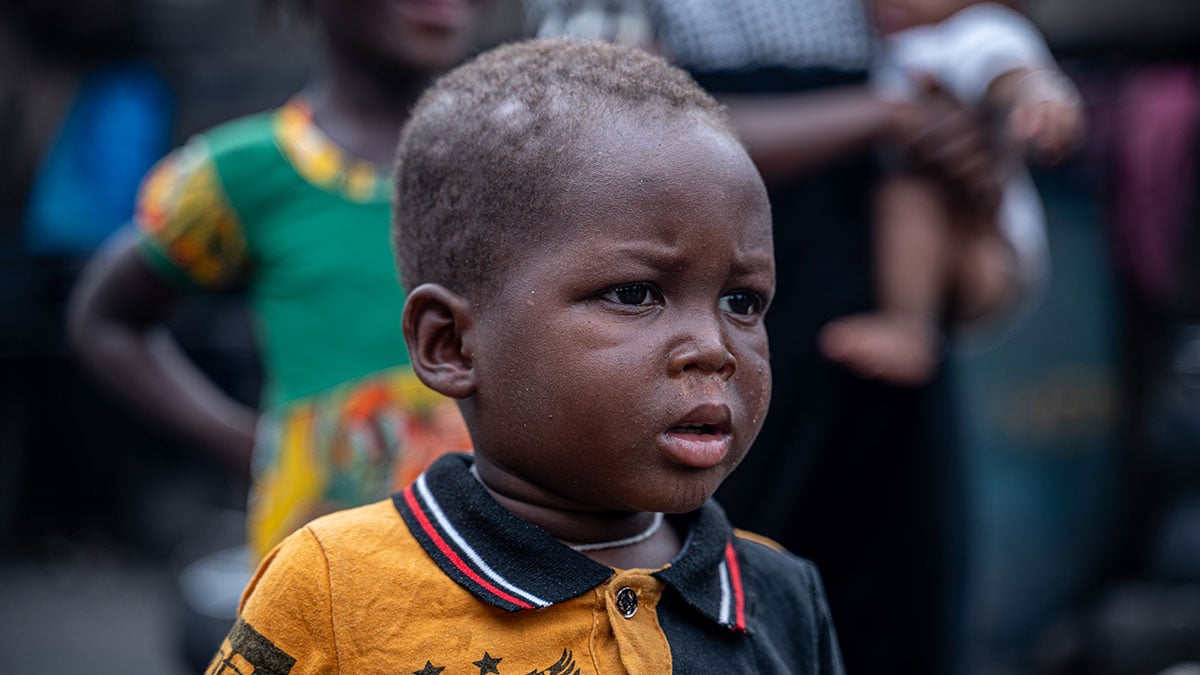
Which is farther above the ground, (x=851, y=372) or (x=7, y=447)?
(x=851, y=372)

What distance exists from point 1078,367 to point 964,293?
2648mm

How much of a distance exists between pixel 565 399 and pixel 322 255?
3.42 ft

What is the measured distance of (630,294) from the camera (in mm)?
1421

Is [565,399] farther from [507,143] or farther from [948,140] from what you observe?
[948,140]

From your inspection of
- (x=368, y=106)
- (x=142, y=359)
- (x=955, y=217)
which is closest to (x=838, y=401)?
(x=955, y=217)

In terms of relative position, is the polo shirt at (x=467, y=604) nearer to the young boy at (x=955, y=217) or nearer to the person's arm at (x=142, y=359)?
the young boy at (x=955, y=217)

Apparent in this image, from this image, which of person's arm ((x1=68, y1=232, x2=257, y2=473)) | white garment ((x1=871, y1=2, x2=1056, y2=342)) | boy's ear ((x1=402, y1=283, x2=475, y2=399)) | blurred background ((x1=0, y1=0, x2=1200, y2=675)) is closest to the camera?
boy's ear ((x1=402, y1=283, x2=475, y2=399))

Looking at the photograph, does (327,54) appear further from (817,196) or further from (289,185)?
(817,196)

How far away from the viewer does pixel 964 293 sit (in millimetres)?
2645

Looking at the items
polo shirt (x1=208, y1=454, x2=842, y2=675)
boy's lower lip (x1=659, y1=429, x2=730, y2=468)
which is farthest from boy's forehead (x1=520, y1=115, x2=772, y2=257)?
polo shirt (x1=208, y1=454, x2=842, y2=675)

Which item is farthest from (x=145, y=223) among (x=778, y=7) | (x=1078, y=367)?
(x=1078, y=367)

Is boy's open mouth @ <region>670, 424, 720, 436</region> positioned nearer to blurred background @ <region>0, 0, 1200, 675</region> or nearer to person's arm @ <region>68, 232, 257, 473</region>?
person's arm @ <region>68, 232, 257, 473</region>

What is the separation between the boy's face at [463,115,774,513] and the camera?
1.39m

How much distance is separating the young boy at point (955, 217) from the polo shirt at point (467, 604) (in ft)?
3.12
